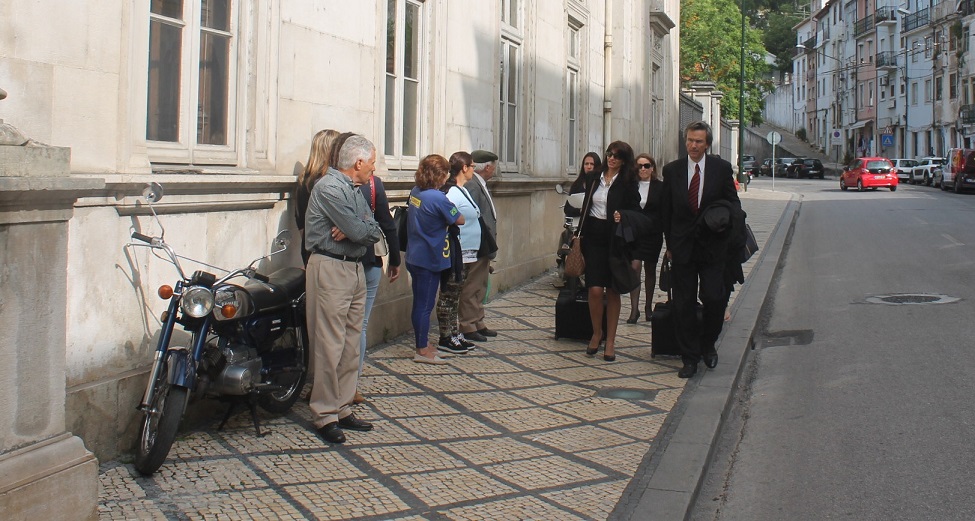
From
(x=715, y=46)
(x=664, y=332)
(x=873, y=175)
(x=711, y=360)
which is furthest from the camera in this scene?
(x=715, y=46)

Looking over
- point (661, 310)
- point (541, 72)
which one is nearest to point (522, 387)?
point (661, 310)

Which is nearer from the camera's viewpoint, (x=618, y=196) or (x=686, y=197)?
(x=686, y=197)

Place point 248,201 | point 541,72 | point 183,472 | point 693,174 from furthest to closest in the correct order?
point 541,72, point 693,174, point 248,201, point 183,472

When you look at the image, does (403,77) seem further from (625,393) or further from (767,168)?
(767,168)

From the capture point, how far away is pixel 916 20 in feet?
244

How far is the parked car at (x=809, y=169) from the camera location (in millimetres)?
68188

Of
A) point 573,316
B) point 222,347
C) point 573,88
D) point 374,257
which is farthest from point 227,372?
point 573,88

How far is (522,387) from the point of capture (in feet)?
25.0

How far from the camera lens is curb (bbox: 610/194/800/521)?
16.6 feet

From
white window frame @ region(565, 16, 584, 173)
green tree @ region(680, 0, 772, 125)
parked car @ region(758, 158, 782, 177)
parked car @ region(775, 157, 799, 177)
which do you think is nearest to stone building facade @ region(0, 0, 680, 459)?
white window frame @ region(565, 16, 584, 173)

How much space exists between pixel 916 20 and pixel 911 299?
69981 mm

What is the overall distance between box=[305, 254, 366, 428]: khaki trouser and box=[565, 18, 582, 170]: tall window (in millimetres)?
10315

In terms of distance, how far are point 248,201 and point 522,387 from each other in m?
2.43

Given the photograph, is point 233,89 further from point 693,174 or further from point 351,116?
point 693,174
